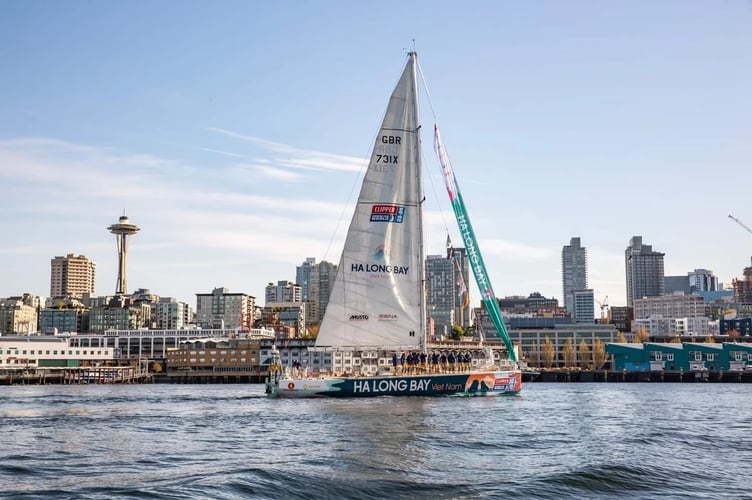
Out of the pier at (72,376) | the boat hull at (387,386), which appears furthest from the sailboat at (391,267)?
the pier at (72,376)

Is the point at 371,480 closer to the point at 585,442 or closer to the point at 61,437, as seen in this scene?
the point at 585,442

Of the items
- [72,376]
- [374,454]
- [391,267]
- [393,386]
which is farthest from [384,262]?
[72,376]

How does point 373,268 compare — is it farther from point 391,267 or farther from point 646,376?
point 646,376

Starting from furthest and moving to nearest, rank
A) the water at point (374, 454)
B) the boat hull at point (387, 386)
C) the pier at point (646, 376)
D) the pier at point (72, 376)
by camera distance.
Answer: the pier at point (72, 376) → the pier at point (646, 376) → the boat hull at point (387, 386) → the water at point (374, 454)

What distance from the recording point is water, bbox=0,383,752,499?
25.1 meters

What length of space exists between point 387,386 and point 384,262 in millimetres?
9170

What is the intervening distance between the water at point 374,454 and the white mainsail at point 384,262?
10586 millimetres

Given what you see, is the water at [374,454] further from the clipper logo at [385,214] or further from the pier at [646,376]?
the pier at [646,376]

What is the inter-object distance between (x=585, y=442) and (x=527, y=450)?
14.0 ft

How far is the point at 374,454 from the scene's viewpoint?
31.0 meters

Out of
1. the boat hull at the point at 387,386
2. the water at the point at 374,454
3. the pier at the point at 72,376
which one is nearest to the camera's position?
the water at the point at 374,454

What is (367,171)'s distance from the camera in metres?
62.8

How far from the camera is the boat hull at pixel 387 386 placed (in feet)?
193

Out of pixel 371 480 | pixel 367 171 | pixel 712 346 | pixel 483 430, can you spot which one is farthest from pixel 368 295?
pixel 712 346
